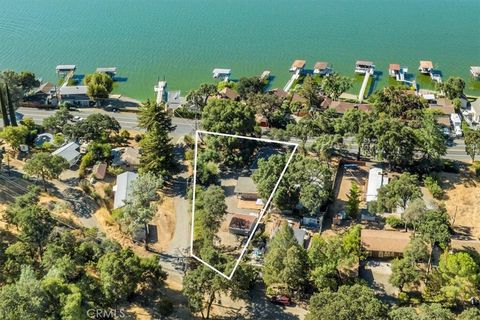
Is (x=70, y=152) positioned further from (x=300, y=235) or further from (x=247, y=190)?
(x=300, y=235)

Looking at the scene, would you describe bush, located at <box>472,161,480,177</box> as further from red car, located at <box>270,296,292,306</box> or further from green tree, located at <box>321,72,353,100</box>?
red car, located at <box>270,296,292,306</box>

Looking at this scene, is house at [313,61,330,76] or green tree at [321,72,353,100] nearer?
green tree at [321,72,353,100]

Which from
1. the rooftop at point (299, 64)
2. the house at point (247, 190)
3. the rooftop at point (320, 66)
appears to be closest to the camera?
the house at point (247, 190)

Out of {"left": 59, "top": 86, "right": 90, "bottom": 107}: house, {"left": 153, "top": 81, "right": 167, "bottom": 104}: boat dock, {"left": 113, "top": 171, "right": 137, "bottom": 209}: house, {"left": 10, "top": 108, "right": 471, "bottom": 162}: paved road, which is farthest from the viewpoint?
{"left": 153, "top": 81, "right": 167, "bottom": 104}: boat dock

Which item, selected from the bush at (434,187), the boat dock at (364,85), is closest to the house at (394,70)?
the boat dock at (364,85)

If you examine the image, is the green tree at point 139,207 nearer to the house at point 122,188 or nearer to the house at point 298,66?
the house at point 122,188

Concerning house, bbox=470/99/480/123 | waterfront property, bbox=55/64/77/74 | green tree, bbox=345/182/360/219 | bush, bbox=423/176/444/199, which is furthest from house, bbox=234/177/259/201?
waterfront property, bbox=55/64/77/74
